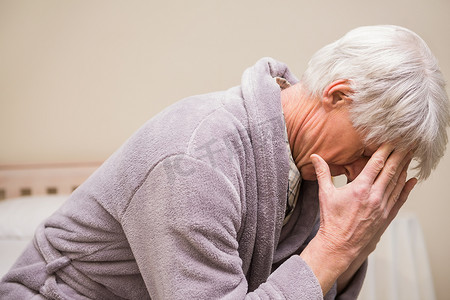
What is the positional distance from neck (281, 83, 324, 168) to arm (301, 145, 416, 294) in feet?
0.19

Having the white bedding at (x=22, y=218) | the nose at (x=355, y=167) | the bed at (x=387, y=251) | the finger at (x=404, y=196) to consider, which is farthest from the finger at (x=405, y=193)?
the white bedding at (x=22, y=218)

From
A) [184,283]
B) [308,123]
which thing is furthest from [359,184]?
[184,283]

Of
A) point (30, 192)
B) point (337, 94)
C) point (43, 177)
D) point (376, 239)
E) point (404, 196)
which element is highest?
point (337, 94)

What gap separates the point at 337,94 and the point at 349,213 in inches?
8.7

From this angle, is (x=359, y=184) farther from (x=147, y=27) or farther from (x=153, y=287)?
(x=147, y=27)

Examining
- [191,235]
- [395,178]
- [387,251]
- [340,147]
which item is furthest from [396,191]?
[387,251]

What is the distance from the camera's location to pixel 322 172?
0.81m

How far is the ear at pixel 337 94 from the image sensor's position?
0.76m

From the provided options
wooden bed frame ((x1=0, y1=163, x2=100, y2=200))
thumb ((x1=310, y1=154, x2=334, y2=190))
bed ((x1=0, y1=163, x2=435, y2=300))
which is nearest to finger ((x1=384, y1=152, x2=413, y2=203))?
thumb ((x1=310, y1=154, x2=334, y2=190))

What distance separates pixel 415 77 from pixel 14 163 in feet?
6.52

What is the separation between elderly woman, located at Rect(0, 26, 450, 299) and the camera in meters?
0.67

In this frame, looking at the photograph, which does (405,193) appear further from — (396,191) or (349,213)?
(349,213)

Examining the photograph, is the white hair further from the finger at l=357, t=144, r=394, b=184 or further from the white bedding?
the white bedding

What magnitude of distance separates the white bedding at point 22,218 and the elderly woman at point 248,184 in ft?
2.97
